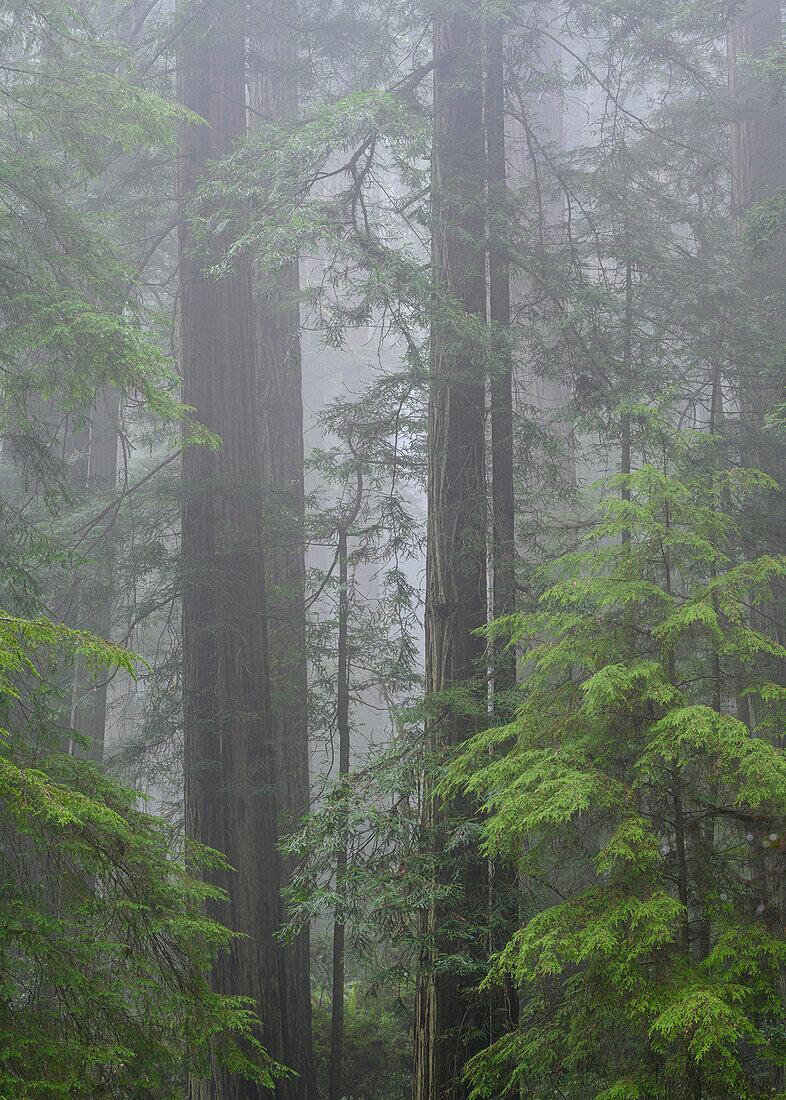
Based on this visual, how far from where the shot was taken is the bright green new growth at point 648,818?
11.5ft

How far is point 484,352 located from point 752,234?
255 cm

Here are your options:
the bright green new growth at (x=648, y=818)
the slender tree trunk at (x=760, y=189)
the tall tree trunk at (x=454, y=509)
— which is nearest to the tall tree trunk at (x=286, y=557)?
the tall tree trunk at (x=454, y=509)

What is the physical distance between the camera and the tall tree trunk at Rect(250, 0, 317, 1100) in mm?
8562

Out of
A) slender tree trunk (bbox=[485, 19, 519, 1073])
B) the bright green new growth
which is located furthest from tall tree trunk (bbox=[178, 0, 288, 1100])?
the bright green new growth

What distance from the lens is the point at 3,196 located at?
5953 mm

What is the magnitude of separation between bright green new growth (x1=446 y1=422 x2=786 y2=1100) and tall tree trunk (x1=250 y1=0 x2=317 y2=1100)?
4.17 metres

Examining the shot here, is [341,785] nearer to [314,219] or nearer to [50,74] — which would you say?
[314,219]

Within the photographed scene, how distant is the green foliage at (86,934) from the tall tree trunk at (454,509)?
1.76 m

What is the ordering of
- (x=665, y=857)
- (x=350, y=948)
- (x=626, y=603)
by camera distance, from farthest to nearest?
(x=350, y=948) < (x=626, y=603) < (x=665, y=857)

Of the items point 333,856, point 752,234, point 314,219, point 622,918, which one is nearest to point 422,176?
point 314,219

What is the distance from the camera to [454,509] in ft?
23.2

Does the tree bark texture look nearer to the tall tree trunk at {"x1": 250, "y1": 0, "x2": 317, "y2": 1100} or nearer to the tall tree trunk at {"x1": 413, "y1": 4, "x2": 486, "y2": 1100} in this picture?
the tall tree trunk at {"x1": 413, "y1": 4, "x2": 486, "y2": 1100}

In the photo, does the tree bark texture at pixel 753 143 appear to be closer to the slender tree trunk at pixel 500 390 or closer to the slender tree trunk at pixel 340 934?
the slender tree trunk at pixel 500 390

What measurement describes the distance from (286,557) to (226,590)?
1415 millimetres
